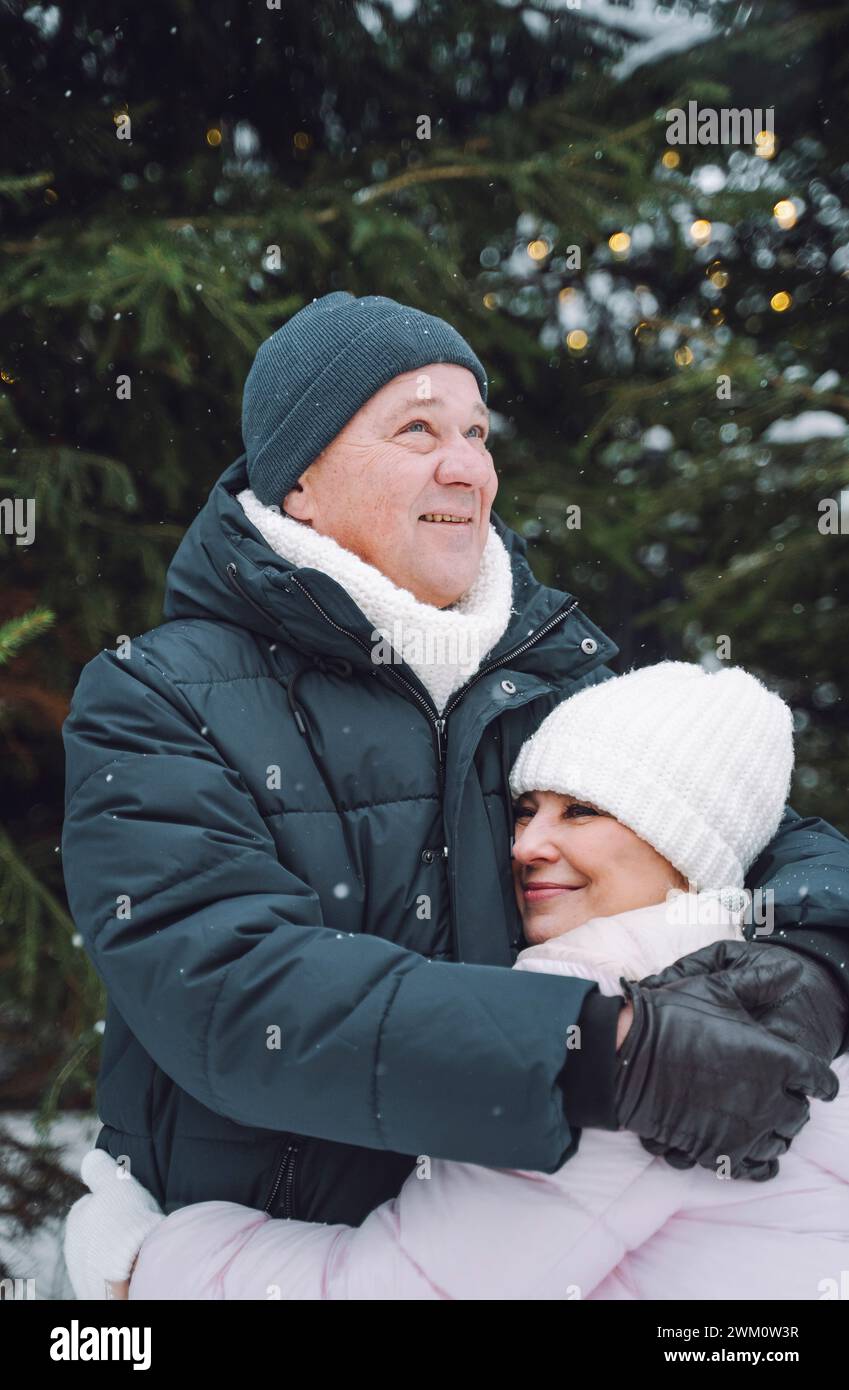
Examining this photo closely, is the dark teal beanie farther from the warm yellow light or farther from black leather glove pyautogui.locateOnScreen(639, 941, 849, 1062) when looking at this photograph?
the warm yellow light

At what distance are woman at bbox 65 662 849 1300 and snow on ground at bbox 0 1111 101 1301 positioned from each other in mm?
1489

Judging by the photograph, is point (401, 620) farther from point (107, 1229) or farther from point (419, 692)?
point (107, 1229)

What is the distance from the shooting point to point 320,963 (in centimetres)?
150

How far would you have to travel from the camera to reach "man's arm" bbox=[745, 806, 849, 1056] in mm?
1778

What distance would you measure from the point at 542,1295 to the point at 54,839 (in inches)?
96.0

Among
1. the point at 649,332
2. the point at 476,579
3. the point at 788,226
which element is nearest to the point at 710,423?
the point at 649,332

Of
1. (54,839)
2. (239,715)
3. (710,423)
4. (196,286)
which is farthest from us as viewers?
(710,423)

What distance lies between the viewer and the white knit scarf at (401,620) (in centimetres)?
191

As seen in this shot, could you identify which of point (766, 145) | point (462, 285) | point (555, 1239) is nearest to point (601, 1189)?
point (555, 1239)

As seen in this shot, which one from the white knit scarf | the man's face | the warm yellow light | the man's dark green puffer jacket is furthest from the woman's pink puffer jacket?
the warm yellow light

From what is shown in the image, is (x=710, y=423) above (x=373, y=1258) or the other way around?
above

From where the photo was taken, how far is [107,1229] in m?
1.70

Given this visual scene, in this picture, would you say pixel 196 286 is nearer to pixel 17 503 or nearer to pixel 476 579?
pixel 17 503

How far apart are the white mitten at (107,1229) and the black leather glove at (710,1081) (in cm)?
75
